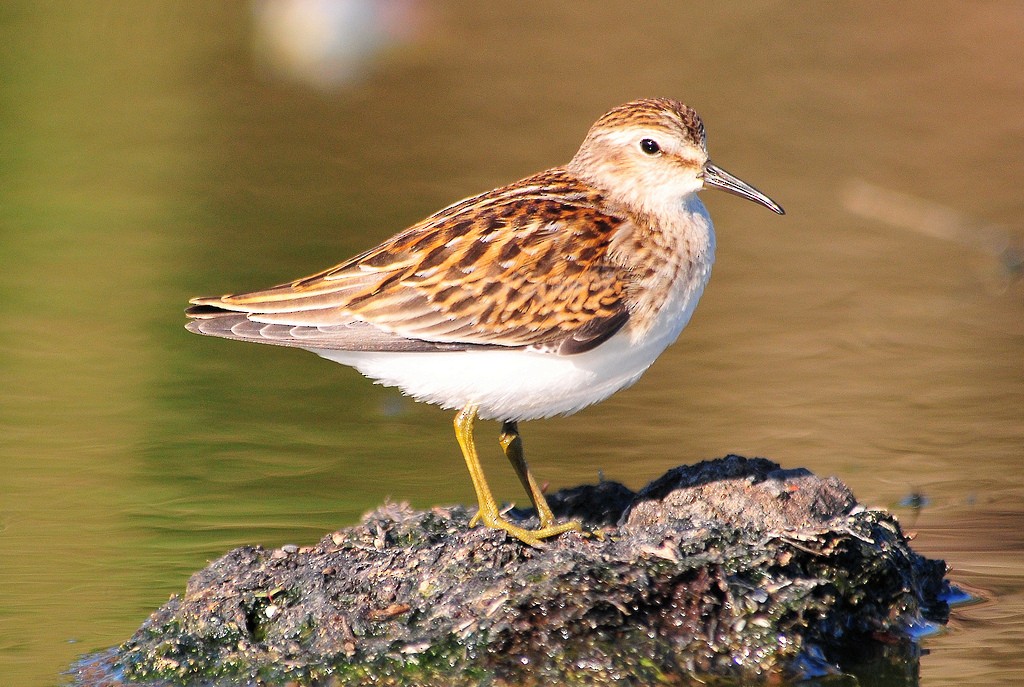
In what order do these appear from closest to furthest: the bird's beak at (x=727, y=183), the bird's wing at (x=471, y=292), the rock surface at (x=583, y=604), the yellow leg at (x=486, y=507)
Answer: the rock surface at (x=583, y=604)
the yellow leg at (x=486, y=507)
the bird's wing at (x=471, y=292)
the bird's beak at (x=727, y=183)

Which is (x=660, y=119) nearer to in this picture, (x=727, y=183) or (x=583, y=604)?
(x=727, y=183)

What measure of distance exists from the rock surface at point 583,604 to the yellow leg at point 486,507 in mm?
210

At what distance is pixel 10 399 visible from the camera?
11.4 meters

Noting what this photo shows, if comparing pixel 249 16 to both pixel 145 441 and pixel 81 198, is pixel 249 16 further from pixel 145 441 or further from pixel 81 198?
pixel 145 441

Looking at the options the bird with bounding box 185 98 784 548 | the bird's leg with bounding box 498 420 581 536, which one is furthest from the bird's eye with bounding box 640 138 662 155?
the bird's leg with bounding box 498 420 581 536

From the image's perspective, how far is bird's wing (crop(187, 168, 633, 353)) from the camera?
812cm

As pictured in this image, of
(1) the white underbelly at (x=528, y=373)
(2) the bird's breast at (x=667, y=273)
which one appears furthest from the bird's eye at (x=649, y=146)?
(1) the white underbelly at (x=528, y=373)

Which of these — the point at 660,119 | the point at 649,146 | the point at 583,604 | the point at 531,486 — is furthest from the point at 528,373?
the point at 660,119

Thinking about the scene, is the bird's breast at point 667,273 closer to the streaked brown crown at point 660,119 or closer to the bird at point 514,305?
the bird at point 514,305

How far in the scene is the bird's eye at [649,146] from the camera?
8.71m

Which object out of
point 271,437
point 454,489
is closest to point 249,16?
point 271,437

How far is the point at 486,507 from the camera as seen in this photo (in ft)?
26.8

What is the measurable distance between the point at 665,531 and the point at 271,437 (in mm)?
4116

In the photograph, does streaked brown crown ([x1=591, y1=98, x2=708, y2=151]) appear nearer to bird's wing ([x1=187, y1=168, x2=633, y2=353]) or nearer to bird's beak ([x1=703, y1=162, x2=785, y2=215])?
bird's beak ([x1=703, y1=162, x2=785, y2=215])
